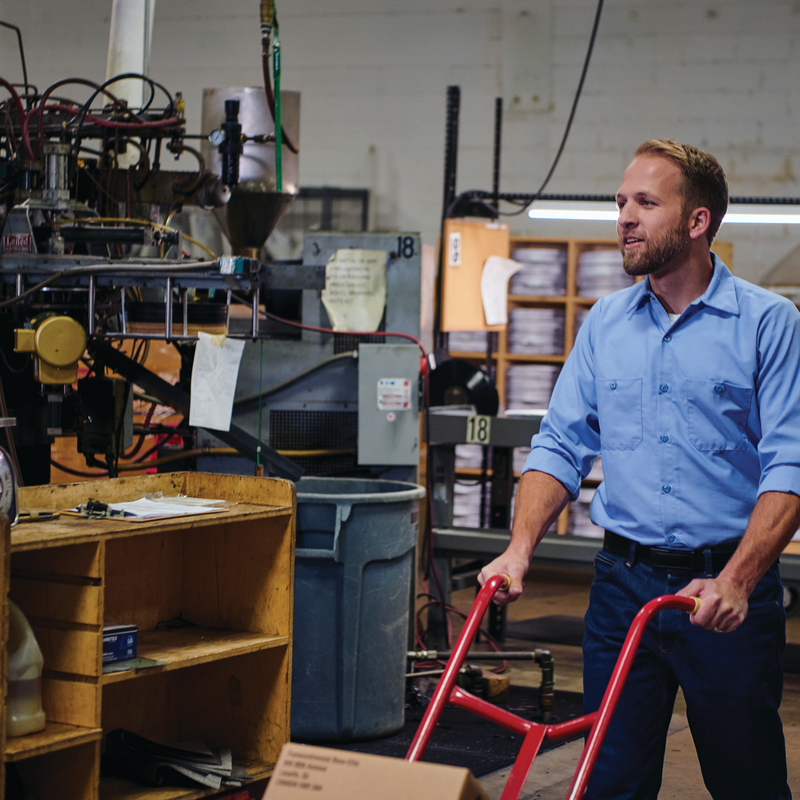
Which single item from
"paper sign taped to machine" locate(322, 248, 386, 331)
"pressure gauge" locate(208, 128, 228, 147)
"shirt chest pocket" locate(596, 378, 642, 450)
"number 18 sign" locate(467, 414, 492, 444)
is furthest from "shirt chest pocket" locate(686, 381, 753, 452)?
"number 18 sign" locate(467, 414, 492, 444)

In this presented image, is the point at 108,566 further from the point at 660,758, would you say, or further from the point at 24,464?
the point at 660,758

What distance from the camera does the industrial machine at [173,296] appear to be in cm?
236

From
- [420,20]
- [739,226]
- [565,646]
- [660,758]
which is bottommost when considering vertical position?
[565,646]

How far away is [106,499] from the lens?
226 cm

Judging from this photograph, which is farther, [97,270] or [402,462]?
[402,462]

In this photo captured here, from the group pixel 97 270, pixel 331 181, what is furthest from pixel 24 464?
pixel 331 181

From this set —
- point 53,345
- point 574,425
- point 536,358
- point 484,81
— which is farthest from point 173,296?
point 484,81

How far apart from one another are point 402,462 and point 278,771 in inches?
83.5

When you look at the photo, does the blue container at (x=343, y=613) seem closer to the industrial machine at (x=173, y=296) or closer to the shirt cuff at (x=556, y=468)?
the industrial machine at (x=173, y=296)

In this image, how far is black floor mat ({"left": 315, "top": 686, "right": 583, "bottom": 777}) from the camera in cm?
283

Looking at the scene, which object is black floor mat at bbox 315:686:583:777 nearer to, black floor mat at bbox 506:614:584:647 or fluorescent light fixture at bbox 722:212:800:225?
black floor mat at bbox 506:614:584:647

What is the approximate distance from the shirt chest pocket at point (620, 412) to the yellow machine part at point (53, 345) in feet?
3.98

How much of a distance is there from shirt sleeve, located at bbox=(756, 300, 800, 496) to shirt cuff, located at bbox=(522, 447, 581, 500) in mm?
332

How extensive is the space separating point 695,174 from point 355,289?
5.78 ft
